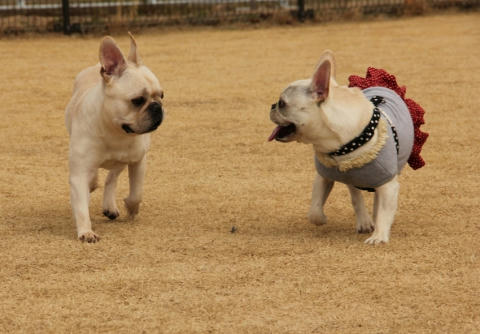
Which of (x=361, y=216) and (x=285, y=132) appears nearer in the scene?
(x=285, y=132)

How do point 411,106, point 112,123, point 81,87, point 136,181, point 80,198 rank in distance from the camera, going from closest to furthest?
point 112,123 → point 80,198 → point 136,181 → point 411,106 → point 81,87

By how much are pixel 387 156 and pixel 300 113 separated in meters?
0.54

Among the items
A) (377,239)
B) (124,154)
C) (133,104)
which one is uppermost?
(133,104)

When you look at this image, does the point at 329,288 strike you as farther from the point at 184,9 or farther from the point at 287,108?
the point at 184,9

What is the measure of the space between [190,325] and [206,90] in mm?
6475

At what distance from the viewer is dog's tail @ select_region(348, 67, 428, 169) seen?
580cm

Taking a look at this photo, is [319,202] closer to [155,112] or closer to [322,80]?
[322,80]

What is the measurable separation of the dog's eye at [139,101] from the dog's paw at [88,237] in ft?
2.54


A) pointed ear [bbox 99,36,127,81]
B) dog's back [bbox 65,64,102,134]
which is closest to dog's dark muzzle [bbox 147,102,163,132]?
pointed ear [bbox 99,36,127,81]

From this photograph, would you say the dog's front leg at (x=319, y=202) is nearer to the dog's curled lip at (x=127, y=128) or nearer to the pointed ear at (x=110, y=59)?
the dog's curled lip at (x=127, y=128)

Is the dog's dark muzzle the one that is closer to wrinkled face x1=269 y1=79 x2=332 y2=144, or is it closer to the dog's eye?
the dog's eye

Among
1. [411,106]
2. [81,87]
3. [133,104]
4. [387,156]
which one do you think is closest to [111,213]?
[81,87]

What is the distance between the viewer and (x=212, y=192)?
21.5 ft

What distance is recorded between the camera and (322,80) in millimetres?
5016
